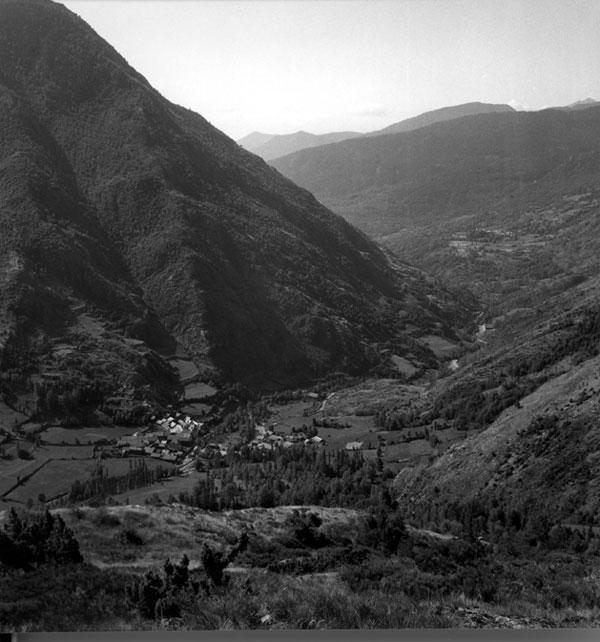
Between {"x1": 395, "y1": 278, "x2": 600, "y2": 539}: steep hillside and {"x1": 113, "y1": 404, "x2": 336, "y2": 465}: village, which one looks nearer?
{"x1": 395, "y1": 278, "x2": 600, "y2": 539}: steep hillside

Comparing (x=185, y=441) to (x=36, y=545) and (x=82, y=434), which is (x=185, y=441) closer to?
(x=82, y=434)

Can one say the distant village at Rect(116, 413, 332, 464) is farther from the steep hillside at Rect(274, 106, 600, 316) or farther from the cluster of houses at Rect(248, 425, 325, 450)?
the steep hillside at Rect(274, 106, 600, 316)

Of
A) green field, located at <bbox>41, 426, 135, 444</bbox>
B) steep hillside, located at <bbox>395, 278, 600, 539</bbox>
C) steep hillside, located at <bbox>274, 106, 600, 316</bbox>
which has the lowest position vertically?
steep hillside, located at <bbox>395, 278, 600, 539</bbox>

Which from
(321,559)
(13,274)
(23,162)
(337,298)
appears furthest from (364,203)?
(321,559)

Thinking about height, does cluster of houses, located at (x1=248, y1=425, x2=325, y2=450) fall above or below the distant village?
below

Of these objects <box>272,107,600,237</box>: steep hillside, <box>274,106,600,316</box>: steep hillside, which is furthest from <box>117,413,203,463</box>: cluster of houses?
<box>272,107,600,237</box>: steep hillside

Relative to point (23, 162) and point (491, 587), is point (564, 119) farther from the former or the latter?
point (491, 587)

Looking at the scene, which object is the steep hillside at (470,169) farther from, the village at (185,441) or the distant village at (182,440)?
the distant village at (182,440)
